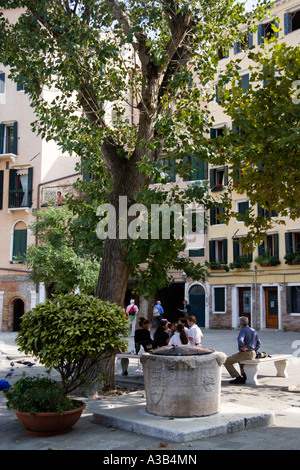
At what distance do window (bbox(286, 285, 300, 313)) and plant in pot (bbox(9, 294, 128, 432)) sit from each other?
2204cm

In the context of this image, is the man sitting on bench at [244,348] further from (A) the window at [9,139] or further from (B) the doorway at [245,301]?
(A) the window at [9,139]

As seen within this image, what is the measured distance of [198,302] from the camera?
3203cm

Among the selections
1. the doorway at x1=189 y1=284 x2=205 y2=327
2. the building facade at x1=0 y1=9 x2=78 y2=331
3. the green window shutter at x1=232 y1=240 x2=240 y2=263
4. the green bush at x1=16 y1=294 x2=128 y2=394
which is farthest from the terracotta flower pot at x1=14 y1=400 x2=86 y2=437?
the building facade at x1=0 y1=9 x2=78 y2=331

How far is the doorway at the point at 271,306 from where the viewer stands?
94.7 ft

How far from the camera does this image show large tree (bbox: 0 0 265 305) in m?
9.88

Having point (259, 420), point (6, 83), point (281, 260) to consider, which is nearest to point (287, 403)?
point (259, 420)

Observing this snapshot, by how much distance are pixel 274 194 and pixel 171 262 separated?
8.69ft

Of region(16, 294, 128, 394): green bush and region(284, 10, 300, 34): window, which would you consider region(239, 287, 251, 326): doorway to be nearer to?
region(284, 10, 300, 34): window

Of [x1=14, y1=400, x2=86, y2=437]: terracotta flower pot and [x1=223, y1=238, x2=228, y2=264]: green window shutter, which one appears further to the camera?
[x1=223, y1=238, x2=228, y2=264]: green window shutter

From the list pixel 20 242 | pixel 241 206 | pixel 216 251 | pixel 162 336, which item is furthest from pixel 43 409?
pixel 20 242

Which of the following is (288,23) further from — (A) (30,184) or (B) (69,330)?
(B) (69,330)

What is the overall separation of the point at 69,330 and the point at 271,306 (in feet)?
78.6

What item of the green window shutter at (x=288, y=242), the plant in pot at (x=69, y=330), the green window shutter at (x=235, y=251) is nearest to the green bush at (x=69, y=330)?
the plant in pot at (x=69, y=330)

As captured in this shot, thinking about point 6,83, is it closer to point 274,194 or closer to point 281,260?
point 281,260
